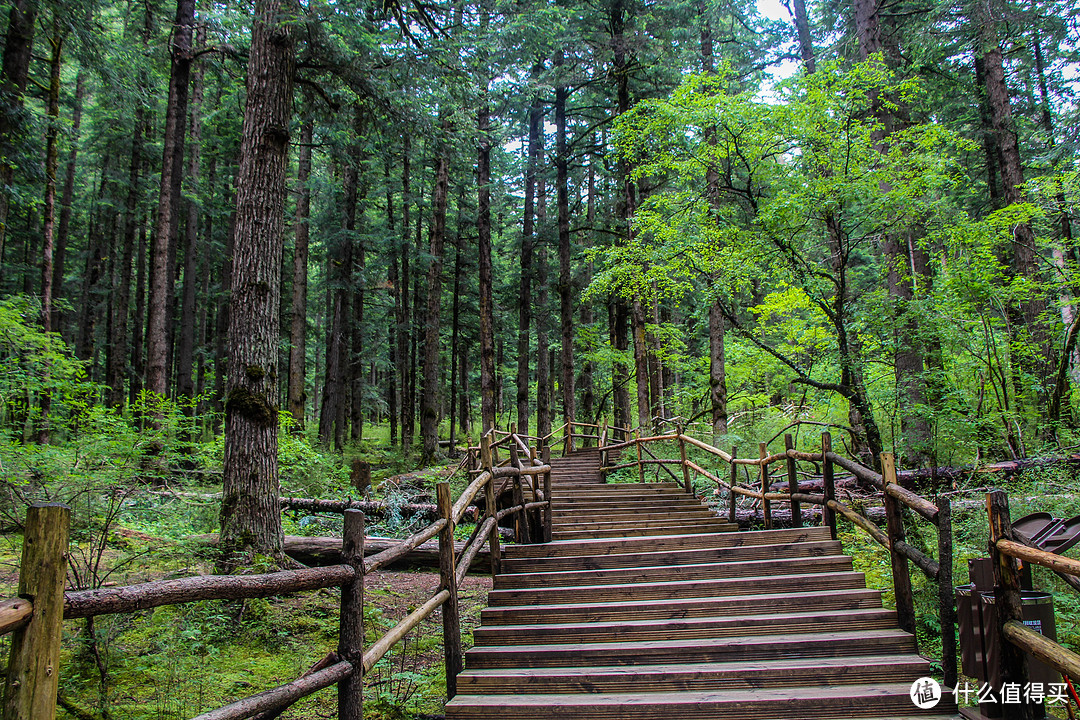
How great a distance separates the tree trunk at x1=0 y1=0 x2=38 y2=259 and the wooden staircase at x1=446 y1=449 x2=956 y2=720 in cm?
1073

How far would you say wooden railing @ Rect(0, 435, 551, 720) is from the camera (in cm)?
172

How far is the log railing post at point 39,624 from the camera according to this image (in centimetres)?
169

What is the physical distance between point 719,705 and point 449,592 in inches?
86.0

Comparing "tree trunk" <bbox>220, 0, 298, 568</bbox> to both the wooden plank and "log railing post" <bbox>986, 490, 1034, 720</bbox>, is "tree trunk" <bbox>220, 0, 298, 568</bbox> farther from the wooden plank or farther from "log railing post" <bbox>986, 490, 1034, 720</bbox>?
"log railing post" <bbox>986, 490, 1034, 720</bbox>

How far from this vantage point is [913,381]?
938cm

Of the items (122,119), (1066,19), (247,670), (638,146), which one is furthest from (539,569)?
(122,119)

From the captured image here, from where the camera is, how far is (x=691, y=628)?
4.92 metres

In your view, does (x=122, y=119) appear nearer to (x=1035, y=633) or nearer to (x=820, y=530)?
(x=820, y=530)

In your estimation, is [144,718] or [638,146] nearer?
A: [144,718]

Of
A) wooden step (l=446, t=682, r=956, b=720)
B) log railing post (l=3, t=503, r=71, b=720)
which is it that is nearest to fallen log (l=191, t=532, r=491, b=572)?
wooden step (l=446, t=682, r=956, b=720)

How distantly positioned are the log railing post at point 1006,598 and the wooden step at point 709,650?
1.18 metres

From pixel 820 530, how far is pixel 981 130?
52.2ft

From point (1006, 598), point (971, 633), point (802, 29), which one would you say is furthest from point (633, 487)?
point (802, 29)

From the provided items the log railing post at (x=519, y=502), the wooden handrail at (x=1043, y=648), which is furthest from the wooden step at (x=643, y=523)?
the wooden handrail at (x=1043, y=648)
